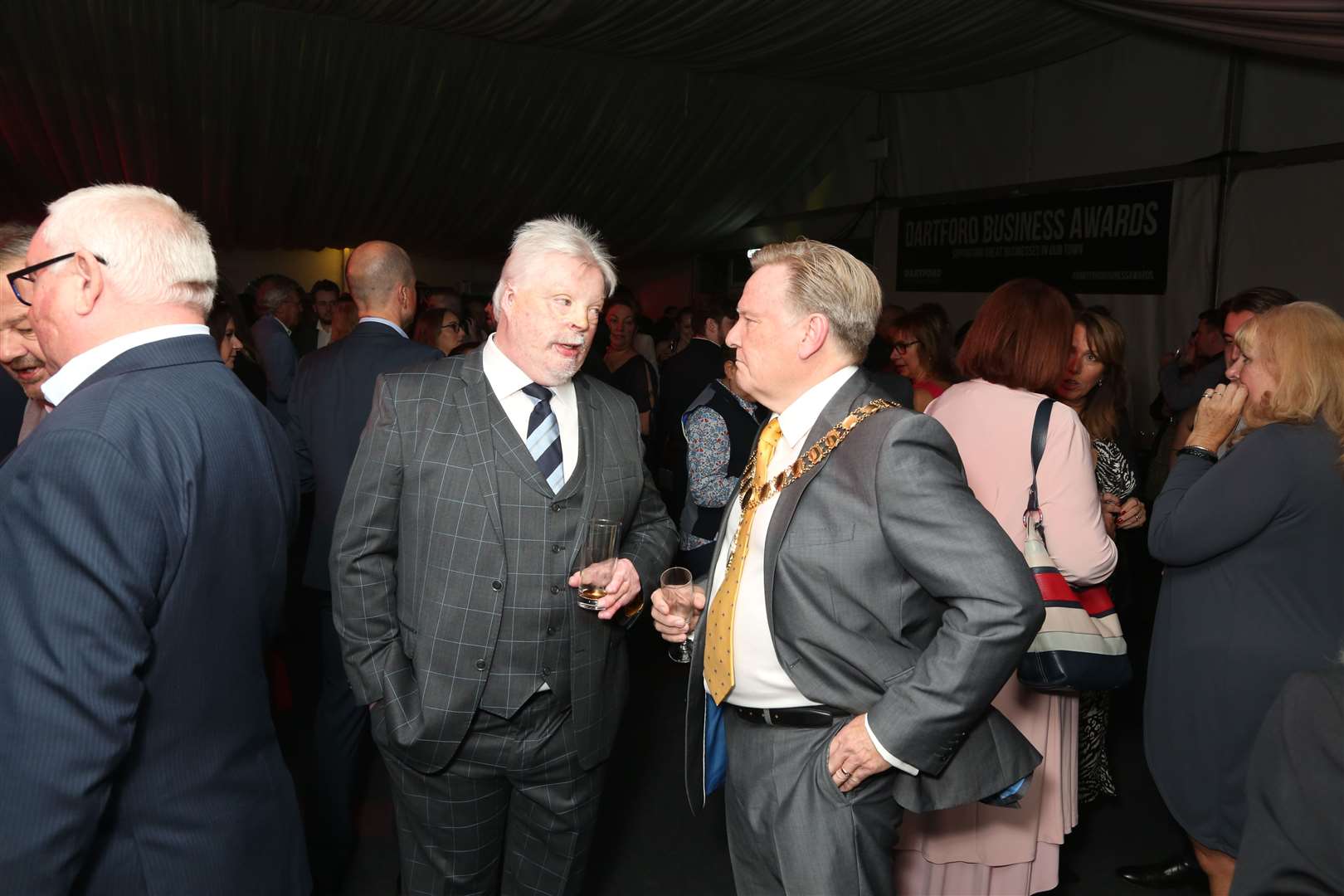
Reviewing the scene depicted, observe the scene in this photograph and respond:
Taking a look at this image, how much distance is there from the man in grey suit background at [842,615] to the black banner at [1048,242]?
5918mm

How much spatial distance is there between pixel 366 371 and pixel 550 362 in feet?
4.15

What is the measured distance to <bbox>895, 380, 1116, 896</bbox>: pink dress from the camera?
2.34m

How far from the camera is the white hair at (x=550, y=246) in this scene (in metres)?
1.97

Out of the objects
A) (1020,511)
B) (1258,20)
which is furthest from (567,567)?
(1258,20)

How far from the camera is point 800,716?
1.64m

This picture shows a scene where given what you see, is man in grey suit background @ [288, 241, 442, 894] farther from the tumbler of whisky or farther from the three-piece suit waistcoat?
the tumbler of whisky

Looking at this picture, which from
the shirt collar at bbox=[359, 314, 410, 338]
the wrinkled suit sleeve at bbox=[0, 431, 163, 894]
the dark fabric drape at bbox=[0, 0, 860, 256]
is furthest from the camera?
the dark fabric drape at bbox=[0, 0, 860, 256]

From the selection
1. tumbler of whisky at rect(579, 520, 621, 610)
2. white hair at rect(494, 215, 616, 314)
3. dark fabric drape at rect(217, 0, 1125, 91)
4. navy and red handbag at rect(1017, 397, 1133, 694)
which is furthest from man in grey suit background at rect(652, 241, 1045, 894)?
dark fabric drape at rect(217, 0, 1125, 91)

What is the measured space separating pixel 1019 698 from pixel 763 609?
1166 millimetres

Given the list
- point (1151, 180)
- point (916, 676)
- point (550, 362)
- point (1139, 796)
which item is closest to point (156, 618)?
point (550, 362)

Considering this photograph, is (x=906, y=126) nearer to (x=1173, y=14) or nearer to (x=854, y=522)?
(x=1173, y=14)

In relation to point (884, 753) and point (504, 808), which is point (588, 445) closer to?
point (504, 808)

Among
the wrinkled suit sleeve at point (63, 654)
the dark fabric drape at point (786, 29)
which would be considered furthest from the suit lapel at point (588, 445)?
the dark fabric drape at point (786, 29)

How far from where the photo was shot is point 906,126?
921 centimetres
